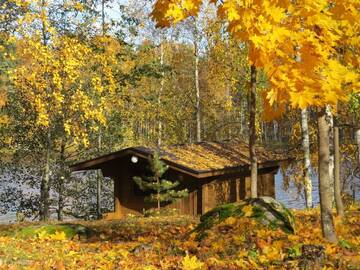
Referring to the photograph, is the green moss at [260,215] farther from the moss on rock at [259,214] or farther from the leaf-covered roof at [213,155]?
the leaf-covered roof at [213,155]

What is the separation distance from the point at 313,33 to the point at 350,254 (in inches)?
138

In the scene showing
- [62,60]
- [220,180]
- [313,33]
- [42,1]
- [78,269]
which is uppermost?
[42,1]

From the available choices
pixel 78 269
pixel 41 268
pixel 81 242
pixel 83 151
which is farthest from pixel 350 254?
pixel 83 151

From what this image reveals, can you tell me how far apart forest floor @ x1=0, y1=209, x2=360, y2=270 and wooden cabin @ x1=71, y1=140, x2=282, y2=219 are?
8.56 metres

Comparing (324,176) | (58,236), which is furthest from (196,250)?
(58,236)

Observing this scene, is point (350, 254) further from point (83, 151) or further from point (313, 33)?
point (83, 151)

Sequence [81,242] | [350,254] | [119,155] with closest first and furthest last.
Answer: [350,254] < [81,242] < [119,155]

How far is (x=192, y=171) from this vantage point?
18.2 m

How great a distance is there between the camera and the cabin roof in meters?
19.0

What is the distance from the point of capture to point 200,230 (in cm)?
947

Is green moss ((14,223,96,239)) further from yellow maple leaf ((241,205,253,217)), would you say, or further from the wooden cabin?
the wooden cabin

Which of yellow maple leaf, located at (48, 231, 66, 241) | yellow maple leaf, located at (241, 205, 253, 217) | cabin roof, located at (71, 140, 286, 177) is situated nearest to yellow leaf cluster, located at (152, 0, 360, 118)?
yellow maple leaf, located at (241, 205, 253, 217)

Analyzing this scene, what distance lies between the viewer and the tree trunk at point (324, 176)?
8094 millimetres

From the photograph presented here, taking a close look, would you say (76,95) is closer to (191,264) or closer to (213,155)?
(213,155)
